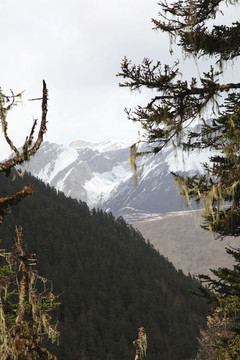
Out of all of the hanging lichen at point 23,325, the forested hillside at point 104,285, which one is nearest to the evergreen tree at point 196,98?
the hanging lichen at point 23,325

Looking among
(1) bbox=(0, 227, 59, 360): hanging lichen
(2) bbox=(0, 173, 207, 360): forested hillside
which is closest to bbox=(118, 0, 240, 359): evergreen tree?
(1) bbox=(0, 227, 59, 360): hanging lichen

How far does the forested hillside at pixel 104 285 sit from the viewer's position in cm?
9056

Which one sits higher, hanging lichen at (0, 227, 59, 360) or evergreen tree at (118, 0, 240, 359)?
evergreen tree at (118, 0, 240, 359)

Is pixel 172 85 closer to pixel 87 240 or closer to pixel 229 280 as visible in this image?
pixel 229 280

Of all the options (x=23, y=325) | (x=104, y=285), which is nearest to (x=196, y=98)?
(x=23, y=325)

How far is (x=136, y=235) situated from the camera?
548 ft

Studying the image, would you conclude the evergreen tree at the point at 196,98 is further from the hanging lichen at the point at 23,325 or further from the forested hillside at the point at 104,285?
the forested hillside at the point at 104,285

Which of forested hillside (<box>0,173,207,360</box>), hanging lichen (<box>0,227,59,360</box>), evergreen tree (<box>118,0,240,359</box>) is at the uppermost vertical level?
evergreen tree (<box>118,0,240,359</box>)

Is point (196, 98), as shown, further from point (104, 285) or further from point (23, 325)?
point (104, 285)

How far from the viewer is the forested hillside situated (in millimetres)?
90562

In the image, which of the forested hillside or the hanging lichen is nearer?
the hanging lichen

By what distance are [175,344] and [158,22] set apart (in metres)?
103

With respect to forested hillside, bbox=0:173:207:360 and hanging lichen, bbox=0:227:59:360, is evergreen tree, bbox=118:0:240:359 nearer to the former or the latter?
hanging lichen, bbox=0:227:59:360

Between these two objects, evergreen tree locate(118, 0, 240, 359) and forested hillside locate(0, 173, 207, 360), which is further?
forested hillside locate(0, 173, 207, 360)
